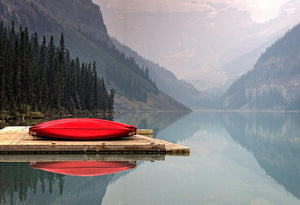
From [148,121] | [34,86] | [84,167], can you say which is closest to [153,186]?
[84,167]

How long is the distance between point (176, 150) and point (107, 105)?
134 m

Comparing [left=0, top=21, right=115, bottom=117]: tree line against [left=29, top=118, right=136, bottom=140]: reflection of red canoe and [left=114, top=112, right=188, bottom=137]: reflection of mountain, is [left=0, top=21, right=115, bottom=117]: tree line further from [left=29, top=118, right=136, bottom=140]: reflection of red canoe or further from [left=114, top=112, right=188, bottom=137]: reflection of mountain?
[left=29, top=118, right=136, bottom=140]: reflection of red canoe

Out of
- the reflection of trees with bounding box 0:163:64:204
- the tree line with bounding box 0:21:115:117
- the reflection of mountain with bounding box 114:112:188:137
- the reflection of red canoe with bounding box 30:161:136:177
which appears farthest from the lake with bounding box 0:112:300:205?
the tree line with bounding box 0:21:115:117

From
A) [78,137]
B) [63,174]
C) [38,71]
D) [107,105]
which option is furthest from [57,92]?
[63,174]

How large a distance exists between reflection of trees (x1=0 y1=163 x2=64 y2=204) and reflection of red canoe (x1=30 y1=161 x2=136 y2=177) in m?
0.43

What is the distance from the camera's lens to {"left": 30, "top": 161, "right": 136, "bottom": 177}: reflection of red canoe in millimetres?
11141

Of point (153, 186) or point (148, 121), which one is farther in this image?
point (148, 121)

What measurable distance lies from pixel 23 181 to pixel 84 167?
235cm

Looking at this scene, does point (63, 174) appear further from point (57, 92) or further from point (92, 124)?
point (57, 92)

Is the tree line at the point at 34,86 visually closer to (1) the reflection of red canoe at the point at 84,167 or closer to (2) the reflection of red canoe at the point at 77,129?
(2) the reflection of red canoe at the point at 77,129

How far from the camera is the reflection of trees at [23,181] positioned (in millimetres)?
8766

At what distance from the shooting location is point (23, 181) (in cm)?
1022

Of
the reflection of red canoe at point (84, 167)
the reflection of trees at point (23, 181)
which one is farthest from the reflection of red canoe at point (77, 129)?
the reflection of trees at point (23, 181)

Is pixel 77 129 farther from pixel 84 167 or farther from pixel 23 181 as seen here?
A: pixel 23 181
